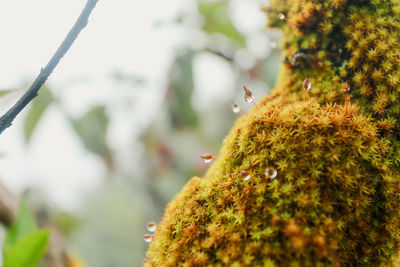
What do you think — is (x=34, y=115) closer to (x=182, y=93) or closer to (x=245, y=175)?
(x=182, y=93)

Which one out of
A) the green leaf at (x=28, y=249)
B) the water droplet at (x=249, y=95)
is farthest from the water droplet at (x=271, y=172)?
the green leaf at (x=28, y=249)

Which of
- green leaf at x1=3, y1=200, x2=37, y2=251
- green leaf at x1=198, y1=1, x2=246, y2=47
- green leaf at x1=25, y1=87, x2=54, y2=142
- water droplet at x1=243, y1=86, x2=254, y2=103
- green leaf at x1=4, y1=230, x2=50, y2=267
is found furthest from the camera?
green leaf at x1=198, y1=1, x2=246, y2=47

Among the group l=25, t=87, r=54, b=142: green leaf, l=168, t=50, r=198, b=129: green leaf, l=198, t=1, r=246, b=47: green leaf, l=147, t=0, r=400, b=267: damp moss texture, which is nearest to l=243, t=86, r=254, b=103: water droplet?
l=147, t=0, r=400, b=267: damp moss texture

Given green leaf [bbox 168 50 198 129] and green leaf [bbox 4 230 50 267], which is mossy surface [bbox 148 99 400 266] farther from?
green leaf [bbox 168 50 198 129]

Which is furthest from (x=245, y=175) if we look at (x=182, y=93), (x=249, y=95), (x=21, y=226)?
(x=182, y=93)

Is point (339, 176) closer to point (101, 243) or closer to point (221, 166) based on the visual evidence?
point (221, 166)

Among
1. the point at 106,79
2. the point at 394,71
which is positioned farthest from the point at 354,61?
the point at 106,79
